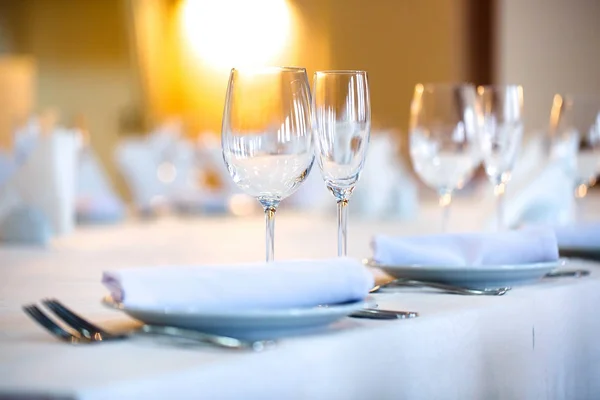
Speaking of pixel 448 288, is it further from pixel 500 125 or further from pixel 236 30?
pixel 236 30

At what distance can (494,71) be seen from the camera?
7508mm

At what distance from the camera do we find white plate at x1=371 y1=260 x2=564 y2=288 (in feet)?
3.68

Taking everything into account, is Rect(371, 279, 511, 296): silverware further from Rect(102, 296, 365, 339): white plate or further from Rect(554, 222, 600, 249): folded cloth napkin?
Rect(554, 222, 600, 249): folded cloth napkin

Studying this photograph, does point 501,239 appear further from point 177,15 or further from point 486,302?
point 177,15

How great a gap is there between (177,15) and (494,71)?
12.4 ft

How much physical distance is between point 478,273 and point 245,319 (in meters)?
0.41

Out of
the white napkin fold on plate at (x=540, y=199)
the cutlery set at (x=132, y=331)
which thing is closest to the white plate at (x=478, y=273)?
the cutlery set at (x=132, y=331)

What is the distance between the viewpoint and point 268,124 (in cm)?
95

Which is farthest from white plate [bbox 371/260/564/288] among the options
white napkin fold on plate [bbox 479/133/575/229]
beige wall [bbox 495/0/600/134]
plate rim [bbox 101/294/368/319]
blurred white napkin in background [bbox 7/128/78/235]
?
beige wall [bbox 495/0/600/134]

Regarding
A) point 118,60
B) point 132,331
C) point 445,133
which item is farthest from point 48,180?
point 118,60

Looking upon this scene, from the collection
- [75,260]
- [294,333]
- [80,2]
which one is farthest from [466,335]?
[80,2]

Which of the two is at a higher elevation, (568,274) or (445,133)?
(445,133)

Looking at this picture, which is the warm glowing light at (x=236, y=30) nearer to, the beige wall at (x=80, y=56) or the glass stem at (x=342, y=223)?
the beige wall at (x=80, y=56)

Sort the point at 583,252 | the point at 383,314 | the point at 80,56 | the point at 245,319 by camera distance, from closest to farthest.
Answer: the point at 245,319
the point at 383,314
the point at 583,252
the point at 80,56
